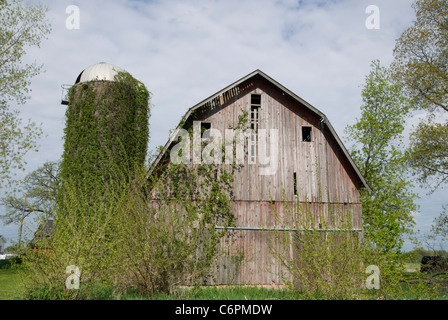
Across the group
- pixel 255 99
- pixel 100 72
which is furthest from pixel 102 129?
pixel 255 99

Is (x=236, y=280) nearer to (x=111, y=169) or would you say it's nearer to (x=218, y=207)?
(x=218, y=207)

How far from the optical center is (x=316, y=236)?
24.3 feet

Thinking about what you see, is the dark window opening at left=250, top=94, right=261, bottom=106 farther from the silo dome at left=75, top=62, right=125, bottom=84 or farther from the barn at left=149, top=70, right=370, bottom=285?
the silo dome at left=75, top=62, right=125, bottom=84

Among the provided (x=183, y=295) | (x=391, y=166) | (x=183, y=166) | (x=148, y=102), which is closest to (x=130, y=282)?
(x=183, y=295)

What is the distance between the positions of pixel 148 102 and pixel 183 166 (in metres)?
4.72

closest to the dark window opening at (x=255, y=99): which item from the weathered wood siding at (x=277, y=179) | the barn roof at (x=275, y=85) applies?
the weathered wood siding at (x=277, y=179)

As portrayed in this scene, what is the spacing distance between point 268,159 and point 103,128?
6597 millimetres

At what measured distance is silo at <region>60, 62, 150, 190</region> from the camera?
562 inches

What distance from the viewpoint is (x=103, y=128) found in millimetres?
14664

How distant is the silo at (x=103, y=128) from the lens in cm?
1427

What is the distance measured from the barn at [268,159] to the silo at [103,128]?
2750 millimetres

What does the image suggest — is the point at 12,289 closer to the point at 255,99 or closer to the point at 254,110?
the point at 254,110

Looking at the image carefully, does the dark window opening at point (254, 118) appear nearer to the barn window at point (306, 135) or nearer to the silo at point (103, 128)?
the barn window at point (306, 135)

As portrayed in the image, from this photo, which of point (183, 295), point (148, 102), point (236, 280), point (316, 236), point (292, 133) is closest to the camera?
point (316, 236)
